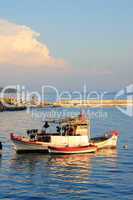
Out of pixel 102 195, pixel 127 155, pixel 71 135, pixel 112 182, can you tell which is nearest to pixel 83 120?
pixel 71 135

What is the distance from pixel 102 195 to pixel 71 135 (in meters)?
22.1

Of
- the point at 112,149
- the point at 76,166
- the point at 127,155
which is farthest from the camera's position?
the point at 112,149

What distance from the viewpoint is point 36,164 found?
45.1 m

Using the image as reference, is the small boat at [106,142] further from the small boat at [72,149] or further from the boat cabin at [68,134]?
→ the small boat at [72,149]

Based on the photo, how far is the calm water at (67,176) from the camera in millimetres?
31969

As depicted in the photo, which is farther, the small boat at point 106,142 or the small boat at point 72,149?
the small boat at point 106,142

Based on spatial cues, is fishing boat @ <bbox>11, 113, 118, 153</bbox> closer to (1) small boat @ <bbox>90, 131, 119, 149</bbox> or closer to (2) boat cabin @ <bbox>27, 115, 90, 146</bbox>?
(2) boat cabin @ <bbox>27, 115, 90, 146</bbox>

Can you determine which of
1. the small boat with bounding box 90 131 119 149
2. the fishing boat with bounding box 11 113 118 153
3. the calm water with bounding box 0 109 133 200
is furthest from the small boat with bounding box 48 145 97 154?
the small boat with bounding box 90 131 119 149

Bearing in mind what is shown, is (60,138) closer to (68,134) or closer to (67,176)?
(68,134)

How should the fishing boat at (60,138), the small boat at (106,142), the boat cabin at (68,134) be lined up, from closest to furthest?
the fishing boat at (60,138) < the boat cabin at (68,134) < the small boat at (106,142)

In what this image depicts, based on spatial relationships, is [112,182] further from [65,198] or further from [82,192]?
[65,198]

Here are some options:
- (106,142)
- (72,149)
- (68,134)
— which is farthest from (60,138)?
(106,142)

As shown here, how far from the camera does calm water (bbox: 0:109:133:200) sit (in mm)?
31969

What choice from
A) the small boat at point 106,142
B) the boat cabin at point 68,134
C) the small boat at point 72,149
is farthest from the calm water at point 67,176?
the boat cabin at point 68,134
